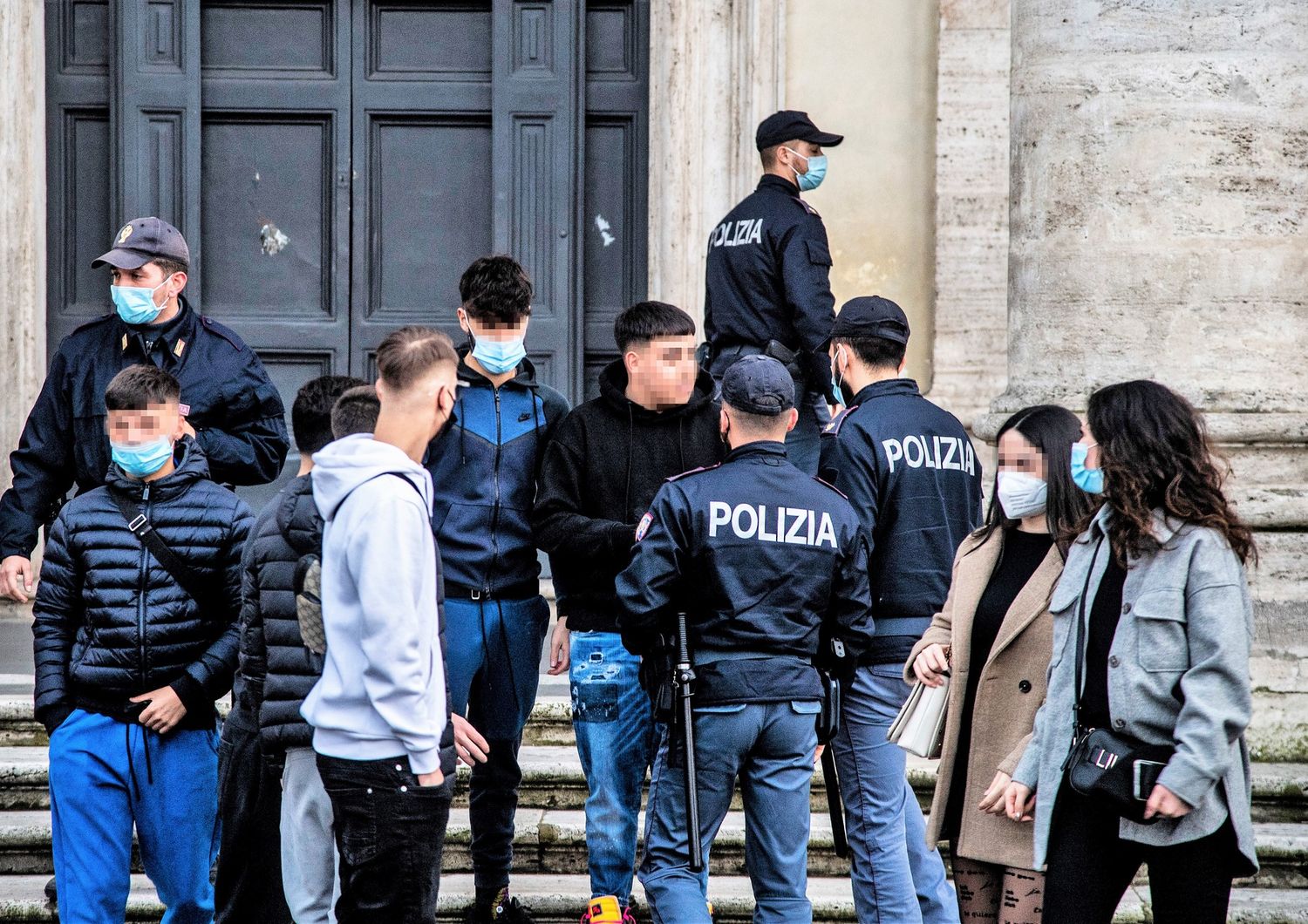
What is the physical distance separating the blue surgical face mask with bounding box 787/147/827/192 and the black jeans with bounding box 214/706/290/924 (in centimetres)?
304

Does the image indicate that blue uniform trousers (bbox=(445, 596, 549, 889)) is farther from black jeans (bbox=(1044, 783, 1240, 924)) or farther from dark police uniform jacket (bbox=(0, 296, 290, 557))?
black jeans (bbox=(1044, 783, 1240, 924))

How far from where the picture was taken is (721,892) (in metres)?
5.06

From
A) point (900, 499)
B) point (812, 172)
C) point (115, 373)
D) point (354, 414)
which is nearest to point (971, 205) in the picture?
point (812, 172)

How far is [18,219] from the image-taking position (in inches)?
298

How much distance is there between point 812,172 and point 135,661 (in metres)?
3.09

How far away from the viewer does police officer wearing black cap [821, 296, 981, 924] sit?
433cm

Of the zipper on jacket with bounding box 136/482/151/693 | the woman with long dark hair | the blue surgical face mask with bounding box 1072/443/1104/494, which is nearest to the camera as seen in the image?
the blue surgical face mask with bounding box 1072/443/1104/494

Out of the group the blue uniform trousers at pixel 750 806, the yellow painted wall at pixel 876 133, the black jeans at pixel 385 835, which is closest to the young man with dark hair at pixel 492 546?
the blue uniform trousers at pixel 750 806

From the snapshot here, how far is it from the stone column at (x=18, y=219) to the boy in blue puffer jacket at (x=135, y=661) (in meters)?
3.67

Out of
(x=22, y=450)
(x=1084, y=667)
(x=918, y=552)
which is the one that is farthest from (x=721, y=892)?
(x=22, y=450)

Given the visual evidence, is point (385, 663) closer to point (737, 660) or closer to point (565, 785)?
point (737, 660)

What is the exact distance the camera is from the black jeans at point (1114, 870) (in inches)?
127

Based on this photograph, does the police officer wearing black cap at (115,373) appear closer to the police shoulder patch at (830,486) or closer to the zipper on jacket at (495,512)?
the zipper on jacket at (495,512)

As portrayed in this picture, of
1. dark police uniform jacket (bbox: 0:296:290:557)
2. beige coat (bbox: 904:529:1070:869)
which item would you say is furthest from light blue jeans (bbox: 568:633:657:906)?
dark police uniform jacket (bbox: 0:296:290:557)
